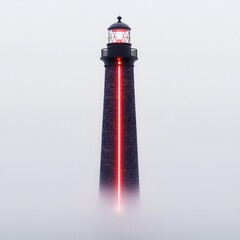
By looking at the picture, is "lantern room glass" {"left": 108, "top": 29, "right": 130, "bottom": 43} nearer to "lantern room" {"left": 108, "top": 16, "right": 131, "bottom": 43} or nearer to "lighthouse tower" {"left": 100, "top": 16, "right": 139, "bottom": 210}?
"lantern room" {"left": 108, "top": 16, "right": 131, "bottom": 43}

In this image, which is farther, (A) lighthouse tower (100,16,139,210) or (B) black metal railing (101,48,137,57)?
(B) black metal railing (101,48,137,57)

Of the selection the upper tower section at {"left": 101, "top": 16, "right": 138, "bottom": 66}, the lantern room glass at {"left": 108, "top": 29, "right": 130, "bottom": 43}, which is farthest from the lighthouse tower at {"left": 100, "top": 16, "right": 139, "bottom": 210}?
the lantern room glass at {"left": 108, "top": 29, "right": 130, "bottom": 43}

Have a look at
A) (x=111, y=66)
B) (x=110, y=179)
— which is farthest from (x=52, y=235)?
(x=111, y=66)

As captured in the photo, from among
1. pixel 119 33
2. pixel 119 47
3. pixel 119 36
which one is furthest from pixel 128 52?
pixel 119 33

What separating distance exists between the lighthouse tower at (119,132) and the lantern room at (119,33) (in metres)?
1.06

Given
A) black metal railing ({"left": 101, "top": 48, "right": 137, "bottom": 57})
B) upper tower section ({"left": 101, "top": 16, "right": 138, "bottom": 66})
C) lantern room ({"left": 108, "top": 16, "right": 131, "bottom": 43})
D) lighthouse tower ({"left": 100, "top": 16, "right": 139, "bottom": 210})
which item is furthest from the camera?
lantern room ({"left": 108, "top": 16, "right": 131, "bottom": 43})

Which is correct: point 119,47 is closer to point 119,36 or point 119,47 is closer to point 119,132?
point 119,36

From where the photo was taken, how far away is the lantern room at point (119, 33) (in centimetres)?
3200

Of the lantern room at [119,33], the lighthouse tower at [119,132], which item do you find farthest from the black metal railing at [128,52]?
the lantern room at [119,33]

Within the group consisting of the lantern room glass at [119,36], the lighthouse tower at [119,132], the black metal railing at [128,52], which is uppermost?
the lantern room glass at [119,36]

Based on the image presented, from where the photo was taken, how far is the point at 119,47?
31.4 metres

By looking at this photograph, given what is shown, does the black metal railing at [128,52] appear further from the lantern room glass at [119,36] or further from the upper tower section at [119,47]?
the lantern room glass at [119,36]

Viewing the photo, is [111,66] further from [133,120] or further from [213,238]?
[213,238]

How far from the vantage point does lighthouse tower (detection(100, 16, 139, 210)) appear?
101ft
